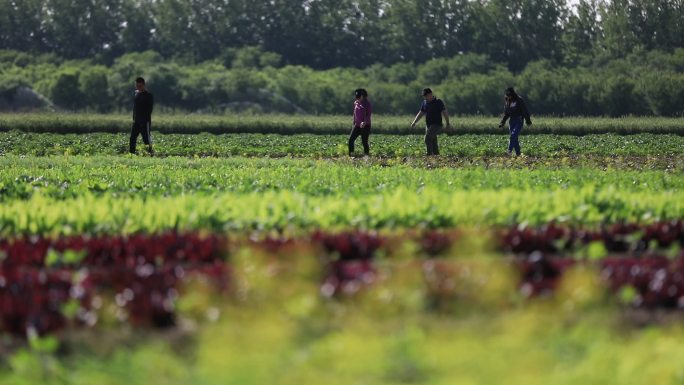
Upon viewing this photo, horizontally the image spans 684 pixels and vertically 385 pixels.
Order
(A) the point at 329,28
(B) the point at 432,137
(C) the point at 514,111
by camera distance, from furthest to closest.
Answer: (A) the point at 329,28 < (B) the point at 432,137 < (C) the point at 514,111

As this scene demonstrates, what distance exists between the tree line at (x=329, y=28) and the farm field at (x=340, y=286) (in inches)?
3638

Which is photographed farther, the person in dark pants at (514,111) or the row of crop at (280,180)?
the person in dark pants at (514,111)

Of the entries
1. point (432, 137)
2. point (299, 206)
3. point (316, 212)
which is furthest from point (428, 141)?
point (316, 212)

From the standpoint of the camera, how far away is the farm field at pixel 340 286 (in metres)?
6.81

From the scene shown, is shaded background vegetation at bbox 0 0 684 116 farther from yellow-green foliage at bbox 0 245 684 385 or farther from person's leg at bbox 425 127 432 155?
yellow-green foliage at bbox 0 245 684 385

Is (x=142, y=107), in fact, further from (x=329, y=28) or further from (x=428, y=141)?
(x=329, y=28)

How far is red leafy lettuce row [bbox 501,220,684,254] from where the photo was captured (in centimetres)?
1151

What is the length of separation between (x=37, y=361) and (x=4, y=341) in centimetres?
69

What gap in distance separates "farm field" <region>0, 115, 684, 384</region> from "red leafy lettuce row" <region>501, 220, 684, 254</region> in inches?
0.8

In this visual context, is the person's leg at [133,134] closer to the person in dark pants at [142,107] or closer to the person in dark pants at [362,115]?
the person in dark pants at [142,107]

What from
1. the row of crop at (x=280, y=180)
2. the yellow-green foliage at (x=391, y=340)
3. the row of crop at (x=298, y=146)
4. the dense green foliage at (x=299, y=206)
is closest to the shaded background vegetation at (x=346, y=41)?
the row of crop at (x=298, y=146)

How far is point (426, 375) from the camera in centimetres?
675

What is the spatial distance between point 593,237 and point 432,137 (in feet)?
52.4

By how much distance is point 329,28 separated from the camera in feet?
367
